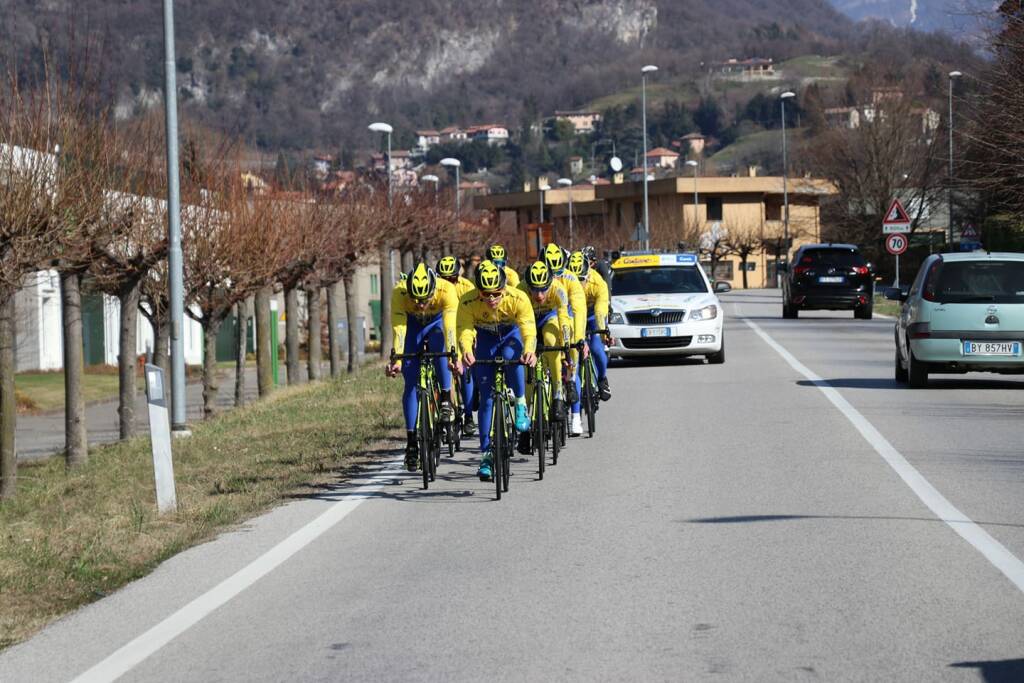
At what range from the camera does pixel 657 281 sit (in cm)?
2722

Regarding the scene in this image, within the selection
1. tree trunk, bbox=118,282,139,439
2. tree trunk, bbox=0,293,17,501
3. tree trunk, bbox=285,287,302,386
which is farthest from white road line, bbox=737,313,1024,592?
tree trunk, bbox=285,287,302,386

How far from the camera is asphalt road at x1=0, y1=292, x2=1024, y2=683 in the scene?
7027 millimetres

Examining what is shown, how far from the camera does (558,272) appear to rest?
15.5 m

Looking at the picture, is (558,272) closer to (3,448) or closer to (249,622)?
(3,448)

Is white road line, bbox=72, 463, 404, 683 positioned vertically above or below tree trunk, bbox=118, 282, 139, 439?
below

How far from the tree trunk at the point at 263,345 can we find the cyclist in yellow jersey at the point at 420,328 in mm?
21339

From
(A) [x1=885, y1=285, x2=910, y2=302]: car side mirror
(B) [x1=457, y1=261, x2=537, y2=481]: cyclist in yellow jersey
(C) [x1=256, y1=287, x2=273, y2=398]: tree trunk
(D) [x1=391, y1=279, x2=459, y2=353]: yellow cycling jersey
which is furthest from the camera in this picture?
(C) [x1=256, y1=287, x2=273, y2=398]: tree trunk

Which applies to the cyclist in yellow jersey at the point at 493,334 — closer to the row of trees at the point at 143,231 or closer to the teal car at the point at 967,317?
the row of trees at the point at 143,231

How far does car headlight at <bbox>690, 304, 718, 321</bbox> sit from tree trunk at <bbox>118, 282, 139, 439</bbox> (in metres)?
8.32

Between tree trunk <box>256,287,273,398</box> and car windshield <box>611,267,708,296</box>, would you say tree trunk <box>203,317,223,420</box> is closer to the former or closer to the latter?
tree trunk <box>256,287,273,398</box>

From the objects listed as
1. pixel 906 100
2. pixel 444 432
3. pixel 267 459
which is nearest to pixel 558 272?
pixel 444 432

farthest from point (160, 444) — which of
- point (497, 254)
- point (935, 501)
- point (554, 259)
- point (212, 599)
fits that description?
point (935, 501)

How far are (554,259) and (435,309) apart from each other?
1919 millimetres

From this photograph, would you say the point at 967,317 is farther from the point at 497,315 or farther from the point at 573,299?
the point at 497,315
